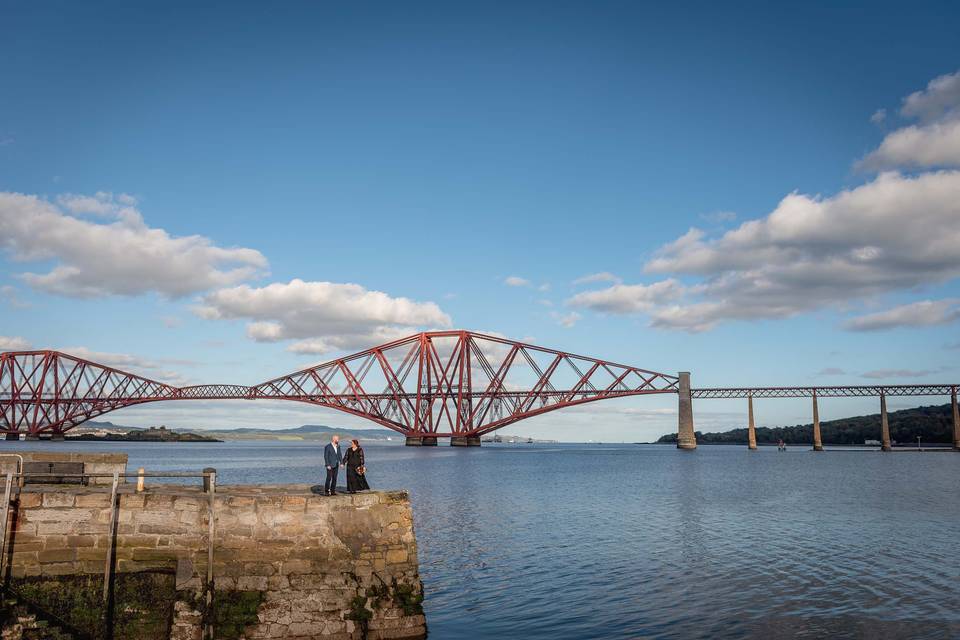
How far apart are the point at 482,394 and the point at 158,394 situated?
8767 cm

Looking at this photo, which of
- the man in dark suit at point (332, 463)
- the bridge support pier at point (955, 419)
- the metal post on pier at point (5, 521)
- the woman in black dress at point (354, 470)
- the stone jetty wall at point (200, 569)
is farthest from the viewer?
the bridge support pier at point (955, 419)

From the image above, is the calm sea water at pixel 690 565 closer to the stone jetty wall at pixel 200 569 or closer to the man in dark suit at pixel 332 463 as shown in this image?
the stone jetty wall at pixel 200 569

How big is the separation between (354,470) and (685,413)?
444 ft

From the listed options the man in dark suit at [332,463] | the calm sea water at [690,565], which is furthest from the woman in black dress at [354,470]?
the calm sea water at [690,565]

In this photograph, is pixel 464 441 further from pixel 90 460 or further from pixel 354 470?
pixel 354 470

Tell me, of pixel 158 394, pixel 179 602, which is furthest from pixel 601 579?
pixel 158 394

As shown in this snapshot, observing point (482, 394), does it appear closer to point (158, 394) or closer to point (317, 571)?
point (158, 394)

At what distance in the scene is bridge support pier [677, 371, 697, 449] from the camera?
463 feet

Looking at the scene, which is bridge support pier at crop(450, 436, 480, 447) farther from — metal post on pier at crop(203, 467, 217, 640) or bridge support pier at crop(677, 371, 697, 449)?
metal post on pier at crop(203, 467, 217, 640)

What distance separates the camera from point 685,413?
142 metres

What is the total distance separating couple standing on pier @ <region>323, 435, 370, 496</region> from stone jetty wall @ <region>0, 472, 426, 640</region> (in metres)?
1.43

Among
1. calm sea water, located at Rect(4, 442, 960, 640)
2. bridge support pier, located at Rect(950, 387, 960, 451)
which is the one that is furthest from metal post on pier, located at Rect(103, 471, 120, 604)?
bridge support pier, located at Rect(950, 387, 960, 451)

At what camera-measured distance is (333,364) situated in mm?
155125

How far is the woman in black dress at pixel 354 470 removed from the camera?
15938 mm
